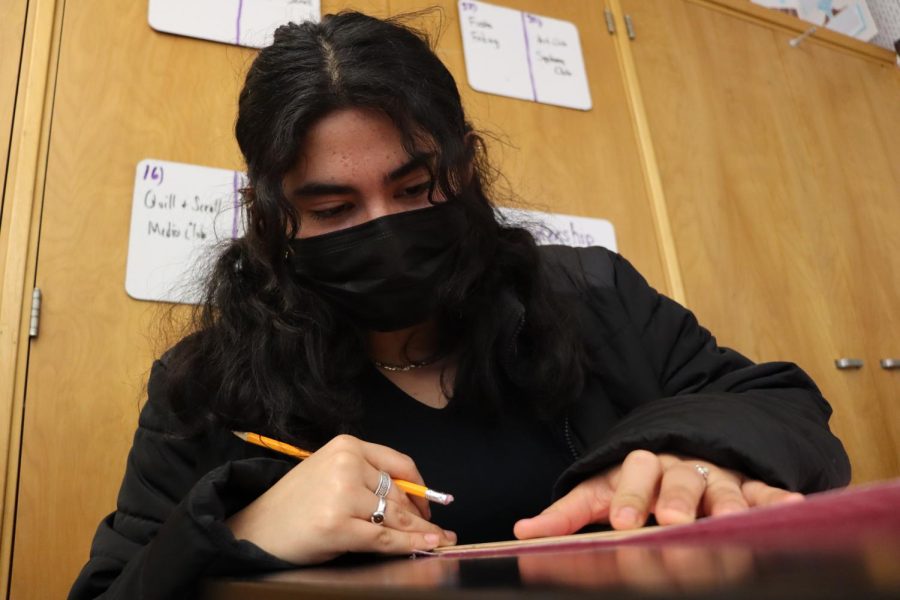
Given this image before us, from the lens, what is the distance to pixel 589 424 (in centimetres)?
Result: 77

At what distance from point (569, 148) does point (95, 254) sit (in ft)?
3.23

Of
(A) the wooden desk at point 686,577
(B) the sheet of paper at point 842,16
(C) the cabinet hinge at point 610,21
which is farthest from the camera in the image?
(B) the sheet of paper at point 842,16

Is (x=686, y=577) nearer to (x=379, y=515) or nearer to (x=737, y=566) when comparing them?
(x=737, y=566)

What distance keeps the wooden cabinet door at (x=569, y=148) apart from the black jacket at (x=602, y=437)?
504 mm

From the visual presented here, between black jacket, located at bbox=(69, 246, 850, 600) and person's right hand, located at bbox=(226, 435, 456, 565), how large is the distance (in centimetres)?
2

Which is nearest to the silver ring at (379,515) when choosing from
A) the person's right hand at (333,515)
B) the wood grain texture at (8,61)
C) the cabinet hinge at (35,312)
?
the person's right hand at (333,515)

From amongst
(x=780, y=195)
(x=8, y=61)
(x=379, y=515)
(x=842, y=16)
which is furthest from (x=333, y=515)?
(x=842, y=16)

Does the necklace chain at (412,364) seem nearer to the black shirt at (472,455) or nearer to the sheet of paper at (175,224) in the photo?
the black shirt at (472,455)

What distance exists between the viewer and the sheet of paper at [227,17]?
116 centimetres

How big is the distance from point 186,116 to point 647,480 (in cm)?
102

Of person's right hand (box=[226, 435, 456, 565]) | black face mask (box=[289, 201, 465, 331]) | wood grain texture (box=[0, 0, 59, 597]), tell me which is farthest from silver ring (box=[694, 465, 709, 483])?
wood grain texture (box=[0, 0, 59, 597])

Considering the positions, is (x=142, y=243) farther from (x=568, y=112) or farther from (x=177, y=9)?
(x=568, y=112)

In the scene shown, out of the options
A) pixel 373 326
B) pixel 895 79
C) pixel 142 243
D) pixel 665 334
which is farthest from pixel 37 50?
pixel 895 79

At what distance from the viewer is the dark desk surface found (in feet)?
0.36
